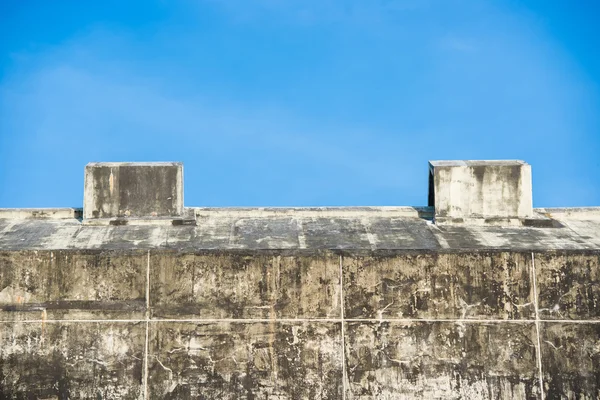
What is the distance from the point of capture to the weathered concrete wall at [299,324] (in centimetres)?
1492

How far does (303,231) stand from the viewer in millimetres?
17156

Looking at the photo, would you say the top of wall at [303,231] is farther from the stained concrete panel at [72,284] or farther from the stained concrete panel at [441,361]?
the stained concrete panel at [441,361]

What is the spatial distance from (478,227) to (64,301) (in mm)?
8428

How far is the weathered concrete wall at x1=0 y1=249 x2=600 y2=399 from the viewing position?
1492cm

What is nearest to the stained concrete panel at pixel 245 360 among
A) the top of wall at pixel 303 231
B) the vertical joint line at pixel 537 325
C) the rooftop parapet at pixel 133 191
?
the top of wall at pixel 303 231

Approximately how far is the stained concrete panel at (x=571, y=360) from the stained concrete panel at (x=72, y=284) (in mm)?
7372

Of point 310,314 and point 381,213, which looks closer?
point 310,314

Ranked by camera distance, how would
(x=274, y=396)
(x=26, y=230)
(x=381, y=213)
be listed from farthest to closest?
(x=381, y=213), (x=26, y=230), (x=274, y=396)

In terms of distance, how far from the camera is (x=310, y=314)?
50.0 feet

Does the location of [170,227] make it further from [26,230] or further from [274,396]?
[274,396]

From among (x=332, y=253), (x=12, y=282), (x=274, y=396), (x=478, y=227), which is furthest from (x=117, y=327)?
(x=478, y=227)

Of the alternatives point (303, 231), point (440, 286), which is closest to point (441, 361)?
point (440, 286)

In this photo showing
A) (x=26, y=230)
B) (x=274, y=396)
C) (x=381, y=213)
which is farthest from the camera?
(x=381, y=213)

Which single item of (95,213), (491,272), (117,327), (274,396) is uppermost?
(95,213)
